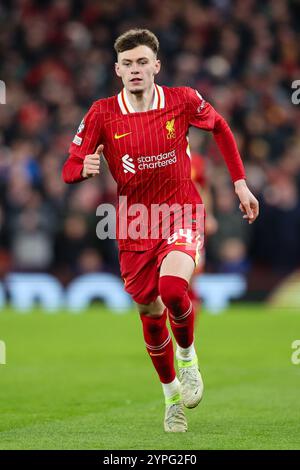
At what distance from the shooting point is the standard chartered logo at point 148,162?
24.6 feet

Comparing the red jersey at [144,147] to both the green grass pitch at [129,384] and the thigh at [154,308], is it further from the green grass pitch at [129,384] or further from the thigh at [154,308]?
the green grass pitch at [129,384]

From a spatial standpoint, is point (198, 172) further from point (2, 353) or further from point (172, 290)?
point (172, 290)

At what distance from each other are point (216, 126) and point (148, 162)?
595 mm

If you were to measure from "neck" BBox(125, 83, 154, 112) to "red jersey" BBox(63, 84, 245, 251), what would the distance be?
3 centimetres

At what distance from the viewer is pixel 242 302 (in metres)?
16.9

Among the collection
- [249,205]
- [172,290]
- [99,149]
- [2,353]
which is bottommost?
[2,353]

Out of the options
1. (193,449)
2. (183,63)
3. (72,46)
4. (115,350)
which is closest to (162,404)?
(193,449)

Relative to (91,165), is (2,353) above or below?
below

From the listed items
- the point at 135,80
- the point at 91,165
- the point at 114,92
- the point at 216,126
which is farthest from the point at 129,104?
the point at 114,92

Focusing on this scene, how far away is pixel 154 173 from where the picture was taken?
7.52m

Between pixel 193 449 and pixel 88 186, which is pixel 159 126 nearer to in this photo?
pixel 193 449

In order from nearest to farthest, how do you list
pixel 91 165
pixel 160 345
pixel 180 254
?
1. pixel 91 165
2. pixel 180 254
3. pixel 160 345

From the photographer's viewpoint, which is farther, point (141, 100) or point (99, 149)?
point (141, 100)

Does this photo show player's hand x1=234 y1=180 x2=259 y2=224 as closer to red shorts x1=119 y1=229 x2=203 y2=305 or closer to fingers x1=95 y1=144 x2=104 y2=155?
red shorts x1=119 y1=229 x2=203 y2=305
